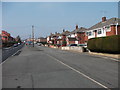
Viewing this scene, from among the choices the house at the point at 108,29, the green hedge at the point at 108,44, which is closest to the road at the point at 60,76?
the green hedge at the point at 108,44

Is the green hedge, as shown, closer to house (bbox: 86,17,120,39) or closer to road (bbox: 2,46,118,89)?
road (bbox: 2,46,118,89)

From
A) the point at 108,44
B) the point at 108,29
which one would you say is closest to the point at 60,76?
the point at 108,44

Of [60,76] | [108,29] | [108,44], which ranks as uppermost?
[108,29]

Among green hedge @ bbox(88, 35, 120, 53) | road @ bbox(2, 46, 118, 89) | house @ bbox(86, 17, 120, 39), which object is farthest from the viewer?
house @ bbox(86, 17, 120, 39)

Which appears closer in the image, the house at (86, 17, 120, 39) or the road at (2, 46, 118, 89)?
the road at (2, 46, 118, 89)

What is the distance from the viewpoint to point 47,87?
634 centimetres

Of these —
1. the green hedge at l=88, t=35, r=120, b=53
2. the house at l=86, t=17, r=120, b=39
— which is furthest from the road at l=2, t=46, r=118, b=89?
the house at l=86, t=17, r=120, b=39

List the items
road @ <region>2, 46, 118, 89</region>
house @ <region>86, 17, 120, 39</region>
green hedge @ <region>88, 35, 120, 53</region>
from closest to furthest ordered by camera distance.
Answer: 1. road @ <region>2, 46, 118, 89</region>
2. green hedge @ <region>88, 35, 120, 53</region>
3. house @ <region>86, 17, 120, 39</region>

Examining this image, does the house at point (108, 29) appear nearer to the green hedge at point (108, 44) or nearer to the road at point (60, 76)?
the green hedge at point (108, 44)

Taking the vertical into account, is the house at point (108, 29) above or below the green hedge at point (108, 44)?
above

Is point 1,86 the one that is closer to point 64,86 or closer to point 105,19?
point 64,86

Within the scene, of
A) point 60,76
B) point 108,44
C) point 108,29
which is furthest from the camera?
point 108,29

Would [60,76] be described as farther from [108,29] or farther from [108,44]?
[108,29]

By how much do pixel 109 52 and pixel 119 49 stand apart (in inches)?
87.3
